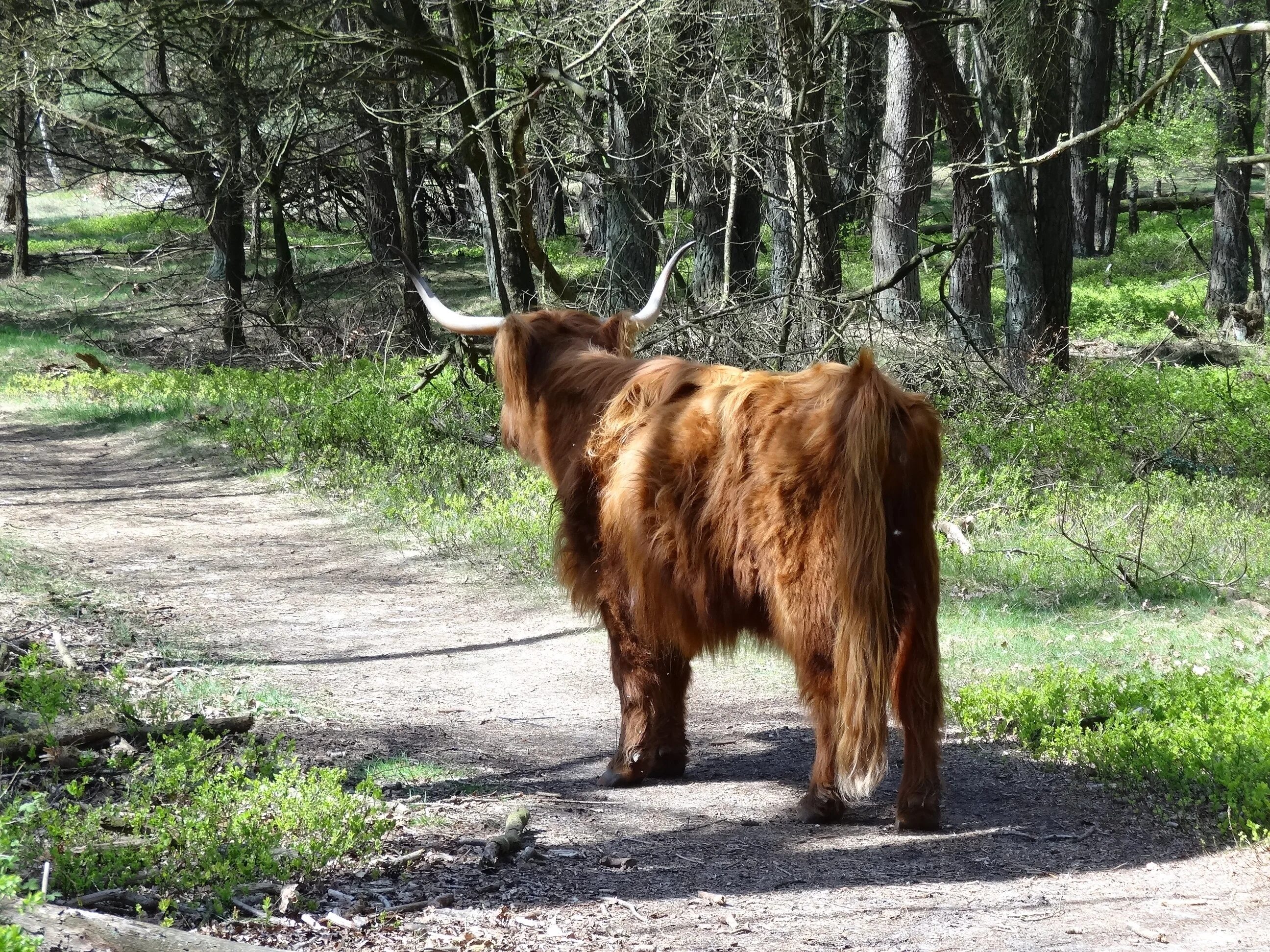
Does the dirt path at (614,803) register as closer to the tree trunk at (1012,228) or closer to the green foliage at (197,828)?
the green foliage at (197,828)

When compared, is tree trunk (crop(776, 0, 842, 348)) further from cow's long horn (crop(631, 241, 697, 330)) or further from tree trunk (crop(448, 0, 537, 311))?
cow's long horn (crop(631, 241, 697, 330))

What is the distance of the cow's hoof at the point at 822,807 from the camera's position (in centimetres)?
488

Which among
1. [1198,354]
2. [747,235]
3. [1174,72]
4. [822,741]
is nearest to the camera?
[822,741]

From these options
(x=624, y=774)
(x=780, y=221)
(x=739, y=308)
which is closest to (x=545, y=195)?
(x=780, y=221)

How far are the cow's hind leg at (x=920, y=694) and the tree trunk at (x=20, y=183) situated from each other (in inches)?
837

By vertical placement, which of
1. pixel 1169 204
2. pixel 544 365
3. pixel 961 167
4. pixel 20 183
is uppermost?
pixel 20 183

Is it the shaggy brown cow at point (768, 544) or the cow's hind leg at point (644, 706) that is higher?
the shaggy brown cow at point (768, 544)

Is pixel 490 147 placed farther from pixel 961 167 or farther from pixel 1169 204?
pixel 1169 204

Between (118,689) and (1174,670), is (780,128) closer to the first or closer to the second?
(1174,670)

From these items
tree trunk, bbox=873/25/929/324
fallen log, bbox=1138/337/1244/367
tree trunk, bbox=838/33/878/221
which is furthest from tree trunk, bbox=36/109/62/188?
fallen log, bbox=1138/337/1244/367

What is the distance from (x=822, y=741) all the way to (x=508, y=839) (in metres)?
1.29

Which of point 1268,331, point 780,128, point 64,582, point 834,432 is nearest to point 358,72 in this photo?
point 780,128

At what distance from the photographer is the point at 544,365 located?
6.18m

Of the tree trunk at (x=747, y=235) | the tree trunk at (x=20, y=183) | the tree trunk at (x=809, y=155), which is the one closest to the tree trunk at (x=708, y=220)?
the tree trunk at (x=747, y=235)
